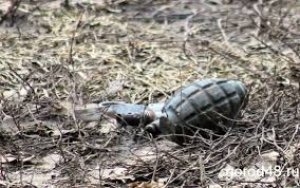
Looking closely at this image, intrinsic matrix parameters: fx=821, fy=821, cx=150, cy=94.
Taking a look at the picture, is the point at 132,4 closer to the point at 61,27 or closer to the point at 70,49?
the point at 61,27

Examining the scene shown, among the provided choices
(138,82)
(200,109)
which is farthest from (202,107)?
(138,82)

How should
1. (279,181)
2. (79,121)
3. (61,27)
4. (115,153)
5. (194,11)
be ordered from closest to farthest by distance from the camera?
(279,181) < (115,153) < (79,121) < (61,27) < (194,11)

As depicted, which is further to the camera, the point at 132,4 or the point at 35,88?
the point at 132,4

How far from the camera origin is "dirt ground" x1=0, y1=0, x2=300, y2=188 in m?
2.89

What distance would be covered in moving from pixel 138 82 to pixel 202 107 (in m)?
0.75

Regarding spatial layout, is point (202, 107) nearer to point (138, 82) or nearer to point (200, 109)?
point (200, 109)

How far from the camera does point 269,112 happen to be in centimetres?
326

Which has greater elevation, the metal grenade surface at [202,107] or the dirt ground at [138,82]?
the metal grenade surface at [202,107]

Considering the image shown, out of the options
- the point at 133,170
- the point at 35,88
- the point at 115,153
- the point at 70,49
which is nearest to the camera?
the point at 133,170

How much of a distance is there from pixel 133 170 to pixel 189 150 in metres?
0.23

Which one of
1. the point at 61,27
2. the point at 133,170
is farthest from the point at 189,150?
the point at 61,27

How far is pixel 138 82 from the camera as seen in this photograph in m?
3.83

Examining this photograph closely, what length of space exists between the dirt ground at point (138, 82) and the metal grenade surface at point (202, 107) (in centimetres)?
7

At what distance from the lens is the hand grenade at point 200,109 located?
312cm
